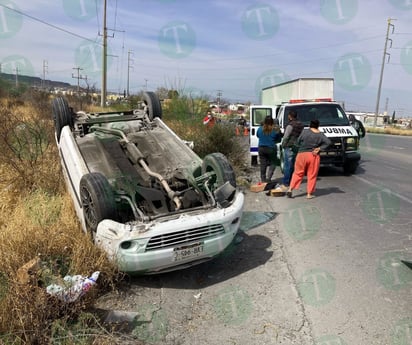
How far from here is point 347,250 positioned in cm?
488

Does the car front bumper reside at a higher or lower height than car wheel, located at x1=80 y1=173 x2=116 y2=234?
lower

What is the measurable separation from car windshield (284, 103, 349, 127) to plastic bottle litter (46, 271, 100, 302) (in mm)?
8133

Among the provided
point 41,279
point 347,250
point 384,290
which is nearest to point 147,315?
point 41,279

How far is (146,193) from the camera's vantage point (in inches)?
179

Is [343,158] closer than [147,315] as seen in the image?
No

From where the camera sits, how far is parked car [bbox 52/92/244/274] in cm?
371

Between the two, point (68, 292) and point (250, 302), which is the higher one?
point (68, 292)

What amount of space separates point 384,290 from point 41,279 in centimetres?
322

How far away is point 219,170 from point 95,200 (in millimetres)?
1708

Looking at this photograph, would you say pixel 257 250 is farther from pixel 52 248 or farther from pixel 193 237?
pixel 52 248

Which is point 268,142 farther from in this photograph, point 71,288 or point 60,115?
point 71,288

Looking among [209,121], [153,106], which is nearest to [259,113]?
[209,121]

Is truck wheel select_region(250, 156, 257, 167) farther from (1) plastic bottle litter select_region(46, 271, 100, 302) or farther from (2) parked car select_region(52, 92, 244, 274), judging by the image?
(1) plastic bottle litter select_region(46, 271, 100, 302)

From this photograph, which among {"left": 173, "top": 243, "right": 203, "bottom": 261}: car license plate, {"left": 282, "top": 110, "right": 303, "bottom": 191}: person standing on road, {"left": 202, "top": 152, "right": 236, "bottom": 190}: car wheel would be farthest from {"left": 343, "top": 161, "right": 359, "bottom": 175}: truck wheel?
{"left": 173, "top": 243, "right": 203, "bottom": 261}: car license plate
